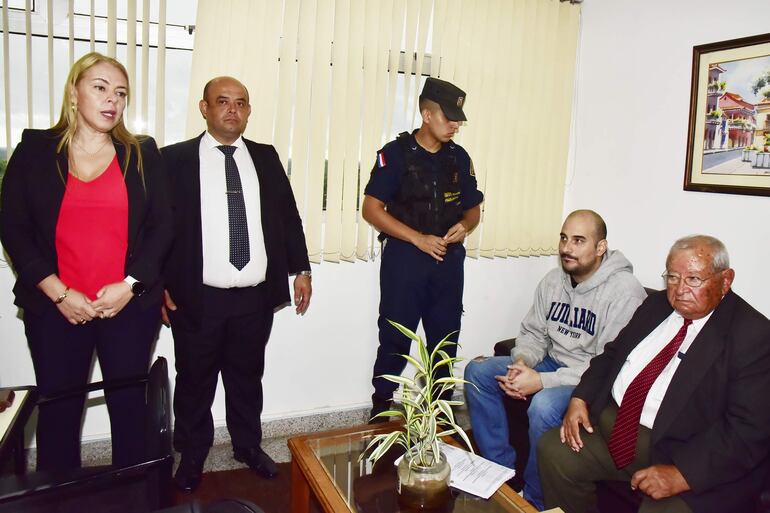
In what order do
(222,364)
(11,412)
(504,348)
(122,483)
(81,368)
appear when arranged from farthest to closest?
(504,348) → (222,364) → (81,368) → (122,483) → (11,412)

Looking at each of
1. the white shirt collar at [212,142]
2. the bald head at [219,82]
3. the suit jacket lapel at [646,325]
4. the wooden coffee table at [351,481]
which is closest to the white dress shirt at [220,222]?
the white shirt collar at [212,142]

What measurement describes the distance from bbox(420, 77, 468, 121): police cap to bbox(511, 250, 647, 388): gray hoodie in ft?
2.81

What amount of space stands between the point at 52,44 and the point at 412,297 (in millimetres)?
1866

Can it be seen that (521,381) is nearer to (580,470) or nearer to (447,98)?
(580,470)

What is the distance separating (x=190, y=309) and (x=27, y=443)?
1032 mm

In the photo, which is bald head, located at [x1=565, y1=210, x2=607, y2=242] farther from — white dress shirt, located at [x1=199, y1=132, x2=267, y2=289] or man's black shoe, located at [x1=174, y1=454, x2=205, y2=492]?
man's black shoe, located at [x1=174, y1=454, x2=205, y2=492]

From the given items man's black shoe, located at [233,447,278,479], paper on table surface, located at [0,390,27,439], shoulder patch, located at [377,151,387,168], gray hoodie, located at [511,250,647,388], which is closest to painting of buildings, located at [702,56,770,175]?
gray hoodie, located at [511,250,647,388]

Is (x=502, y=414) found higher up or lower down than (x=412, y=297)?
lower down

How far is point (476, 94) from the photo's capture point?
319cm

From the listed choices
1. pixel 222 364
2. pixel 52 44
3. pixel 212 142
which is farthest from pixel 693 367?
pixel 52 44

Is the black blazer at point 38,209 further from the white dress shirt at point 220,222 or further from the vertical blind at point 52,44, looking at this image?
the vertical blind at point 52,44

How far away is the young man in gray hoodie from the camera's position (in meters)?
2.26

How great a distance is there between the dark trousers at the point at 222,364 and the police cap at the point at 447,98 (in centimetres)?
116

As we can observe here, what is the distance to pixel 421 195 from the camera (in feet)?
8.89
